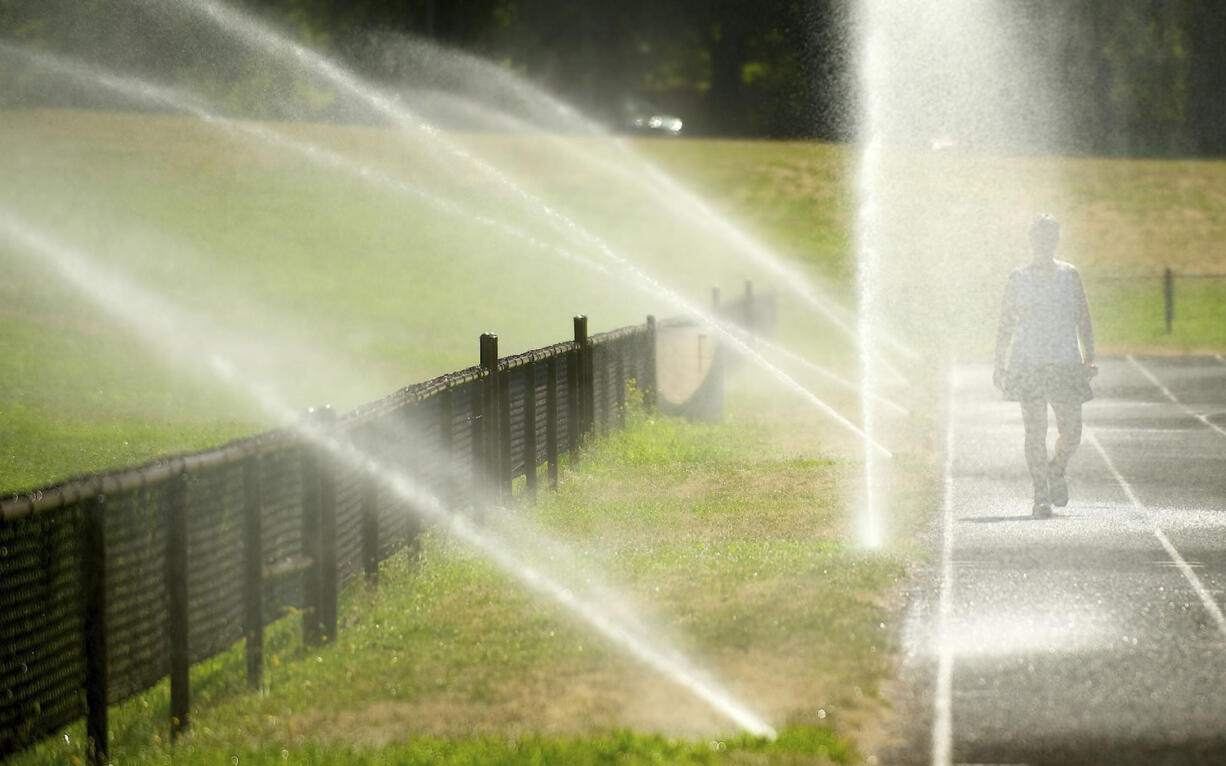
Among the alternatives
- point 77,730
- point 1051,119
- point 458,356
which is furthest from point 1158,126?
point 77,730

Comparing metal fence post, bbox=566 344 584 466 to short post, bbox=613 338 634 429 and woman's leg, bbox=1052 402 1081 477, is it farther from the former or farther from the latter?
woman's leg, bbox=1052 402 1081 477

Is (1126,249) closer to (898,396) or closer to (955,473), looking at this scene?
(898,396)

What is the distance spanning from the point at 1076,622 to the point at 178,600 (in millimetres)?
4581

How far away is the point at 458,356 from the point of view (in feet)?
105

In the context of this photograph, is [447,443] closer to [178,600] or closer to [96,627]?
[178,600]

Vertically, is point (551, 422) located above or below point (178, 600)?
below

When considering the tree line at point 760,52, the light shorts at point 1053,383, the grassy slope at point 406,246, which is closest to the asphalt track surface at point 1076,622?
the light shorts at point 1053,383

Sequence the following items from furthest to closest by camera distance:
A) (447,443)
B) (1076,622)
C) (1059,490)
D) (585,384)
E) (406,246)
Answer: (406,246) < (585,384) < (1059,490) < (447,443) < (1076,622)

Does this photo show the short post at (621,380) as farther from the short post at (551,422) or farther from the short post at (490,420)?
the short post at (490,420)

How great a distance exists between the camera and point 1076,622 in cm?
912

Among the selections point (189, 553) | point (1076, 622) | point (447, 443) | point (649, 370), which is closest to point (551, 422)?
point (447, 443)

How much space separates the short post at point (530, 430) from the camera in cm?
1412

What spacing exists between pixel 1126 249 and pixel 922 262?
5.67 m

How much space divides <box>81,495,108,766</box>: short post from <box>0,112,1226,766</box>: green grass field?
0.17 metres
